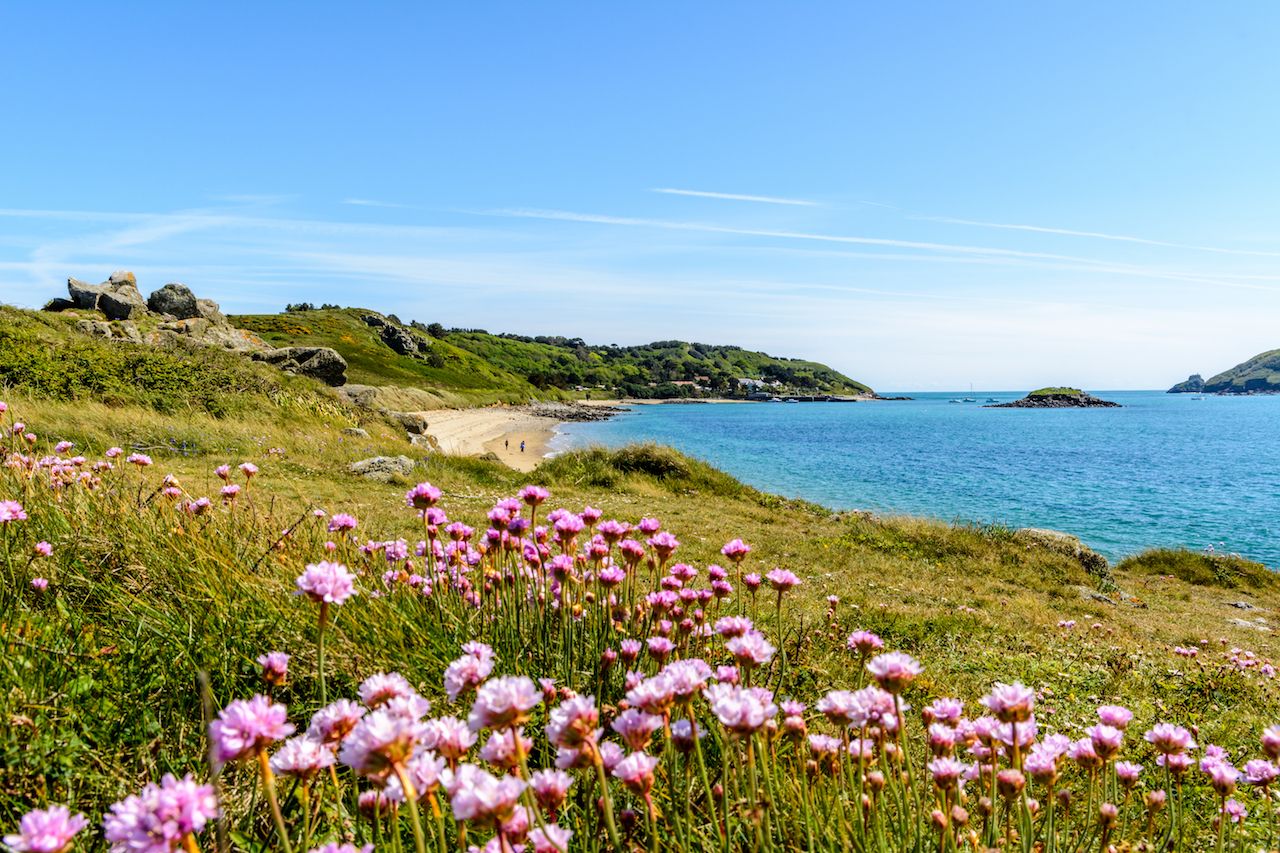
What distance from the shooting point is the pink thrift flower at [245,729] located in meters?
1.31

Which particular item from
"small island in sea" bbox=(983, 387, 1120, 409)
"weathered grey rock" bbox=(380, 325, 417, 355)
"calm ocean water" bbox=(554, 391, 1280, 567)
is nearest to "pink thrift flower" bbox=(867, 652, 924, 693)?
"calm ocean water" bbox=(554, 391, 1280, 567)

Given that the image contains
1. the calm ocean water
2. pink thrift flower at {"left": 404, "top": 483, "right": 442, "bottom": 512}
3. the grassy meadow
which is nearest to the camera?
the grassy meadow

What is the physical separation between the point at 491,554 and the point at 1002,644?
6.04m

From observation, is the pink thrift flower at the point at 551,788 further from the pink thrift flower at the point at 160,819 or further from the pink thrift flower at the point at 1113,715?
the pink thrift flower at the point at 1113,715

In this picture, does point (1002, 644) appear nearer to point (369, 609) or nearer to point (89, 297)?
point (369, 609)

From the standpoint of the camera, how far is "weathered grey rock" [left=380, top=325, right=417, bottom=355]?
371 ft

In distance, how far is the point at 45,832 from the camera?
44.8 inches

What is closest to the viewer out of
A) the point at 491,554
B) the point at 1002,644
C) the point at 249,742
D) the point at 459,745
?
the point at 249,742

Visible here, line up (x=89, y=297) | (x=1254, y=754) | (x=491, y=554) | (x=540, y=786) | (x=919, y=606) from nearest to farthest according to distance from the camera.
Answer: (x=540, y=786), (x=491, y=554), (x=1254, y=754), (x=919, y=606), (x=89, y=297)

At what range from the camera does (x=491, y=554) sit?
3986mm

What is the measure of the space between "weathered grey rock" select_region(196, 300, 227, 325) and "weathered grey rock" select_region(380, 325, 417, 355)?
7242 cm

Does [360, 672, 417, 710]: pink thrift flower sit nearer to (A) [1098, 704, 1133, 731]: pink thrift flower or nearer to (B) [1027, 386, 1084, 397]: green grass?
(A) [1098, 704, 1133, 731]: pink thrift flower

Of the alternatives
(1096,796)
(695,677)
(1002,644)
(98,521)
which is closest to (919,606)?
(1002,644)

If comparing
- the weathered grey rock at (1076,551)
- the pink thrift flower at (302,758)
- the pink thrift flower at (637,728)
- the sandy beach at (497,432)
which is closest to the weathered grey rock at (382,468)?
the sandy beach at (497,432)
